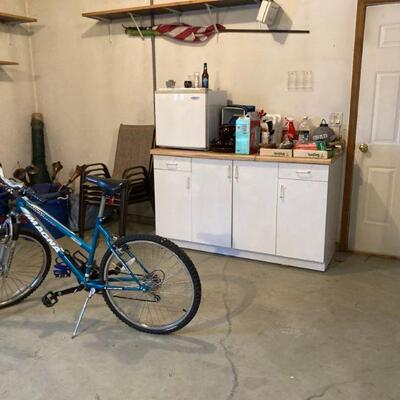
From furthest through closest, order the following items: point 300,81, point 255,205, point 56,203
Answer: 1. point 56,203
2. point 300,81
3. point 255,205

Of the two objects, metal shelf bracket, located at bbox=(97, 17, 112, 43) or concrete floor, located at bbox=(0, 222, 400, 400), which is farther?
metal shelf bracket, located at bbox=(97, 17, 112, 43)

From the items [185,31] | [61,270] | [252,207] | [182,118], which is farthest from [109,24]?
[61,270]

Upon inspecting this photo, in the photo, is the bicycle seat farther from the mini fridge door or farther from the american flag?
the american flag

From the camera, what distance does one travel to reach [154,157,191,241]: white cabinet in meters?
3.55

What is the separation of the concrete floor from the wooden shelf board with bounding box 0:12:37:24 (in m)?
2.73

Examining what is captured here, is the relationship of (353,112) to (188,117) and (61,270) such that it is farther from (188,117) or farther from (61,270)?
(61,270)

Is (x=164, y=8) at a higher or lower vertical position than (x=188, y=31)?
higher

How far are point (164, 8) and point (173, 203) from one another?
1709 millimetres

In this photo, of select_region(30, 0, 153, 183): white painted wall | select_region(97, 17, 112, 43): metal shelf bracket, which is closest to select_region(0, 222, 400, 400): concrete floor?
select_region(30, 0, 153, 183): white painted wall

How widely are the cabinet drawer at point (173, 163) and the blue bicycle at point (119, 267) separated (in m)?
1.19

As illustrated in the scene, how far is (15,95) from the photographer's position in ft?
15.1

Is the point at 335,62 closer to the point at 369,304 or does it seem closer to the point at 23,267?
the point at 369,304

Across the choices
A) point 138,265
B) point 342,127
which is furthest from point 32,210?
point 342,127

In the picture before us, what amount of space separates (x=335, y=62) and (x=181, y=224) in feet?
5.94
